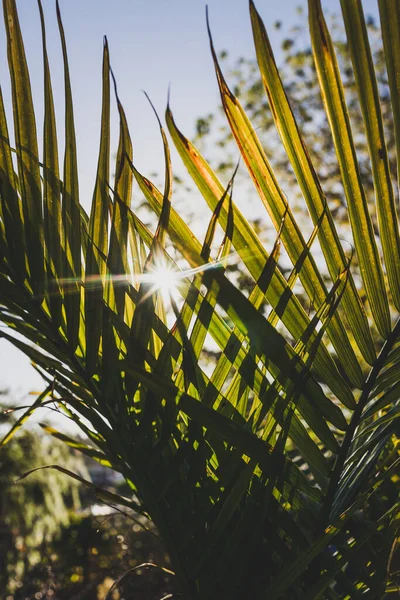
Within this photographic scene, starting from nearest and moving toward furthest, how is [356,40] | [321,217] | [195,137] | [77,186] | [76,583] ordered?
[356,40] → [321,217] → [77,186] → [76,583] → [195,137]

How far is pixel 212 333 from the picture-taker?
2.99 feet

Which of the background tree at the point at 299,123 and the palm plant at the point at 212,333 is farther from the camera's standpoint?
the background tree at the point at 299,123

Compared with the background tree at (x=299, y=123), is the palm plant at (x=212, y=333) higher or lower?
lower

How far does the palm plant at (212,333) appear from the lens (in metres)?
0.81

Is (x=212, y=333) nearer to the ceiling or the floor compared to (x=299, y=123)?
nearer to the floor

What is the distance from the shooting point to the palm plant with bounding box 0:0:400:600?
2.65ft

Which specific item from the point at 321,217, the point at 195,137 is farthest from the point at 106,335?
the point at 195,137

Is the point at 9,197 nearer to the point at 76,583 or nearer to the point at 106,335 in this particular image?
the point at 106,335

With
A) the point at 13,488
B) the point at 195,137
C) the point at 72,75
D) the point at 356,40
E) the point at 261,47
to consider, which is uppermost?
the point at 195,137

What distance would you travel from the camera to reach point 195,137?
9.06 meters

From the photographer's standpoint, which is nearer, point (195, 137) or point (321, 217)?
point (321, 217)

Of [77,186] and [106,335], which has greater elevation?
[77,186]

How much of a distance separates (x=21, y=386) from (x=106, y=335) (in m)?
5.17

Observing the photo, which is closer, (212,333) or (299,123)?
(212,333)
